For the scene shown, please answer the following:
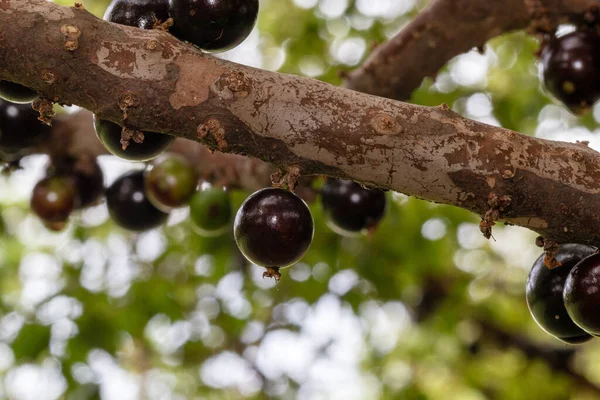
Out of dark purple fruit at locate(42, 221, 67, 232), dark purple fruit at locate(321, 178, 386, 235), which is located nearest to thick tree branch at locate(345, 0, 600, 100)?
dark purple fruit at locate(321, 178, 386, 235)

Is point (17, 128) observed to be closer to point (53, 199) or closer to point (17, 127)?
point (17, 127)

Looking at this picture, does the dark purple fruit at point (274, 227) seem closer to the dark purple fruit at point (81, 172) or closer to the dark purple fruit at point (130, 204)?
the dark purple fruit at point (130, 204)

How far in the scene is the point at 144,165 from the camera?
2.89m

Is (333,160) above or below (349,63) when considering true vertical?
above

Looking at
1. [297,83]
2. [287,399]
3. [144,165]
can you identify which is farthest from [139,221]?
[287,399]

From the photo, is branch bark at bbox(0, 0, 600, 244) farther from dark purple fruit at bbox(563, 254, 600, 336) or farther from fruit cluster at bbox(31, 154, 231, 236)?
fruit cluster at bbox(31, 154, 231, 236)

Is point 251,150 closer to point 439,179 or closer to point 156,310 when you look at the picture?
point 439,179

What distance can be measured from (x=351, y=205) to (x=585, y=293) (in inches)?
41.4

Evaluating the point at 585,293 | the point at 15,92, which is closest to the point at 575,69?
the point at 585,293

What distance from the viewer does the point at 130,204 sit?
8.76ft

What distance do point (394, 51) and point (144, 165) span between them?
1203 mm

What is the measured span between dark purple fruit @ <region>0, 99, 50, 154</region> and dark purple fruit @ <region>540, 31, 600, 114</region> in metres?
1.94

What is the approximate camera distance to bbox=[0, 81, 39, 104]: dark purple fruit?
5.13 feet

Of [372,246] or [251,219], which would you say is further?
[372,246]
